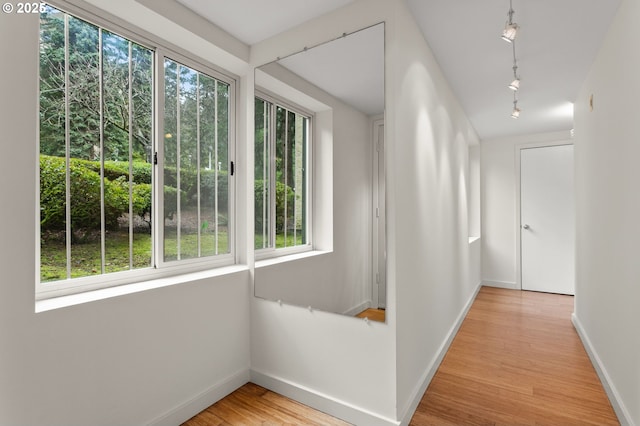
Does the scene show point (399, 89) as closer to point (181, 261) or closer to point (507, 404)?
point (181, 261)

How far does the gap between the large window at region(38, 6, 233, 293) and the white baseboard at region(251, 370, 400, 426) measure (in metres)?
0.92

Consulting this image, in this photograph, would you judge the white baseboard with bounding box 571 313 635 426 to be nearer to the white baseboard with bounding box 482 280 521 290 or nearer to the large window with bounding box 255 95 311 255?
the large window with bounding box 255 95 311 255

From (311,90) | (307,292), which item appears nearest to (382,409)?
(307,292)

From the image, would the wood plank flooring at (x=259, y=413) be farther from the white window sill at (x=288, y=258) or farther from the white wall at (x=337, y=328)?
the white window sill at (x=288, y=258)

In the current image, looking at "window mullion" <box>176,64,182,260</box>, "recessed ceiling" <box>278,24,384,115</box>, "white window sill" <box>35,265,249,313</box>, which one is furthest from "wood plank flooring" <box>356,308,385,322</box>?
"window mullion" <box>176,64,182,260</box>

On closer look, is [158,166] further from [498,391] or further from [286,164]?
[498,391]

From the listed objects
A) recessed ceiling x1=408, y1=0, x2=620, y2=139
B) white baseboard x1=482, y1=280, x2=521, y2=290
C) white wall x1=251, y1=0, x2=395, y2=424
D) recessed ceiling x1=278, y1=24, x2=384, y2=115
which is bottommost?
white baseboard x1=482, y1=280, x2=521, y2=290

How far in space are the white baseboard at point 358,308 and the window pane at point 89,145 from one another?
1.26 metres

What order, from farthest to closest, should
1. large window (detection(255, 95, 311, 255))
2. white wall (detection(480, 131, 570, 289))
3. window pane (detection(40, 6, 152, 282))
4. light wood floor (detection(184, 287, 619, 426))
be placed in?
white wall (detection(480, 131, 570, 289)) → large window (detection(255, 95, 311, 255)) → light wood floor (detection(184, 287, 619, 426)) → window pane (detection(40, 6, 152, 282))

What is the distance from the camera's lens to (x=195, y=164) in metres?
2.26

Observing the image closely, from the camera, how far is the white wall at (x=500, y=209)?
209 inches

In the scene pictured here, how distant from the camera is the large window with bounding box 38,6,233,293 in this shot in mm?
1612

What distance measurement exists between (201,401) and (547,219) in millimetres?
5293

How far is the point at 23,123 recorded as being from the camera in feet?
4.38
